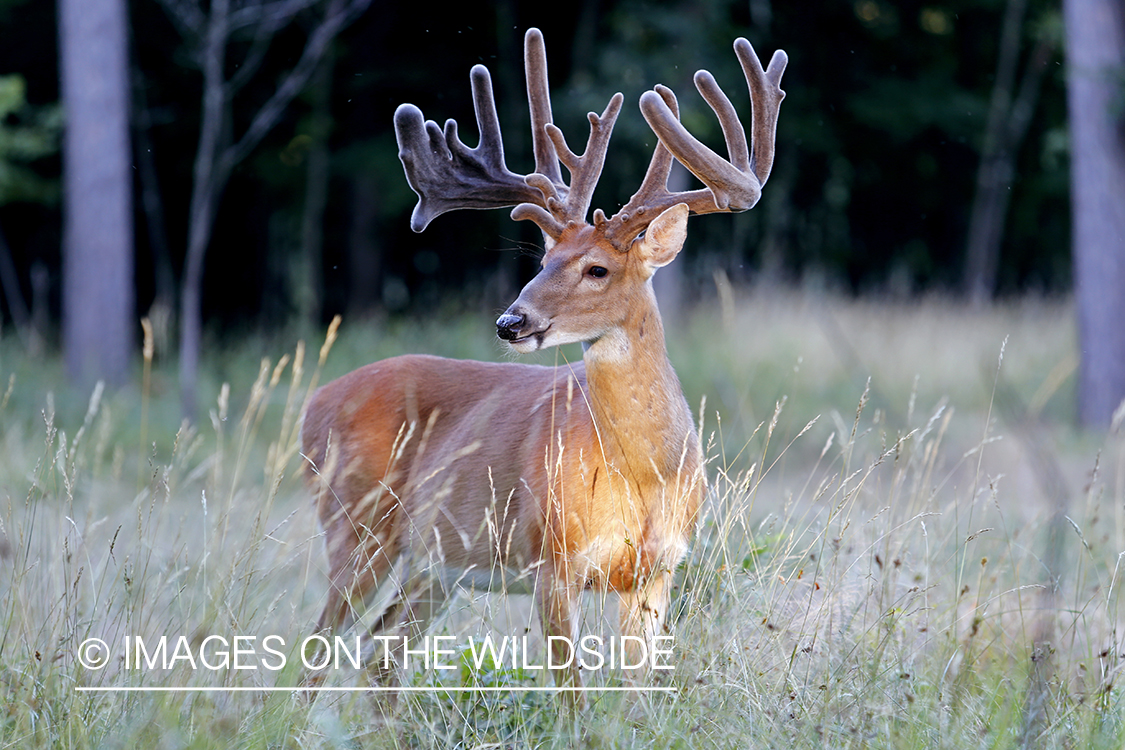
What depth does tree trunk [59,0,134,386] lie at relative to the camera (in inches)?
355

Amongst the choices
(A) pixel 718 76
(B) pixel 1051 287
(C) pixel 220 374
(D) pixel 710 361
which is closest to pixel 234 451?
(C) pixel 220 374

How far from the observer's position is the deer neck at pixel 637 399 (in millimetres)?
3510

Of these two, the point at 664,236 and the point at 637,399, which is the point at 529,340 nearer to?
the point at 637,399

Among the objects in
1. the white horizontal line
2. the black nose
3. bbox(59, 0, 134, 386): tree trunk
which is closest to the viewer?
the white horizontal line

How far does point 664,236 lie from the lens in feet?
11.9

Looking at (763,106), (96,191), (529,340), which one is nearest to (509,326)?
(529,340)

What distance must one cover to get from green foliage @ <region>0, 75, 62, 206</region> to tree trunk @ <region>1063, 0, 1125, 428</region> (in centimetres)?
826

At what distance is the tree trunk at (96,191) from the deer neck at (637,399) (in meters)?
6.64

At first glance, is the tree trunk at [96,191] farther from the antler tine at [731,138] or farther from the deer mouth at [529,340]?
the antler tine at [731,138]

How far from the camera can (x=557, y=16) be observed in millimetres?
15219

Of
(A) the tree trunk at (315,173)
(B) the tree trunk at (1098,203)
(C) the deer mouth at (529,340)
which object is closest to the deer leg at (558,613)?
(C) the deer mouth at (529,340)

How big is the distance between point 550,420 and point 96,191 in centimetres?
674

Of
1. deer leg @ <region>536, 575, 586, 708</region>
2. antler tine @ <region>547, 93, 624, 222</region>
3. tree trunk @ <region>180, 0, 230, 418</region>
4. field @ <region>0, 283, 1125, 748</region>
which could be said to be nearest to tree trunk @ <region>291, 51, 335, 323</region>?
tree trunk @ <region>180, 0, 230, 418</region>

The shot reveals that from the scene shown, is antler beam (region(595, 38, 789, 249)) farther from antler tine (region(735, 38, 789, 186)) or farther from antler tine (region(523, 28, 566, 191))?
antler tine (region(523, 28, 566, 191))
